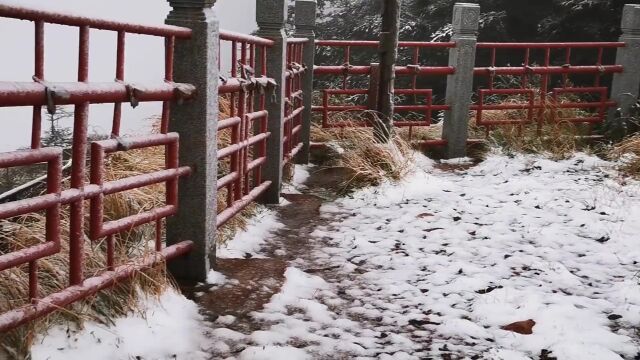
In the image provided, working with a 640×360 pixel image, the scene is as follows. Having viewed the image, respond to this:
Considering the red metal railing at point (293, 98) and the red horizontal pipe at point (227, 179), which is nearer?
the red horizontal pipe at point (227, 179)

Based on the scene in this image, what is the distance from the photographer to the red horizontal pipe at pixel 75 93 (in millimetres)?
2189

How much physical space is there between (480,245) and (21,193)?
3.49m

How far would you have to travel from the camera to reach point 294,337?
295 centimetres

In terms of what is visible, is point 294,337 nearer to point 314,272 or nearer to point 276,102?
point 314,272

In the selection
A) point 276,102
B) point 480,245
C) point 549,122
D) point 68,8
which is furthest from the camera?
point 549,122

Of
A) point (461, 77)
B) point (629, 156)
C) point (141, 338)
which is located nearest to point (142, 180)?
point (141, 338)

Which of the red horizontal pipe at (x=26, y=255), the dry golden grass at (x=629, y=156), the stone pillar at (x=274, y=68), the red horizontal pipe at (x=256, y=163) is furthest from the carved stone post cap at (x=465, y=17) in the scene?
the red horizontal pipe at (x=26, y=255)

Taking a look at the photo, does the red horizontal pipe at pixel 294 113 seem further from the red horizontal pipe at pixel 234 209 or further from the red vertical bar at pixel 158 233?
the red vertical bar at pixel 158 233

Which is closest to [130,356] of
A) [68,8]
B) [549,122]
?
[68,8]

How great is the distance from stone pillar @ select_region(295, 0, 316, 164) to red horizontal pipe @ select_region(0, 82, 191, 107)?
468 cm

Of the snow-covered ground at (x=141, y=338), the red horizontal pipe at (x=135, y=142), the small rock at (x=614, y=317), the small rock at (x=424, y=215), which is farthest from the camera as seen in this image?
the small rock at (x=424, y=215)

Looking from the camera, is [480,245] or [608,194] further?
[608,194]

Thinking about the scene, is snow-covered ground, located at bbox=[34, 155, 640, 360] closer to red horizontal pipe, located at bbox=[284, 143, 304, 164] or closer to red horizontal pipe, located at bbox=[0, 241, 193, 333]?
red horizontal pipe, located at bbox=[0, 241, 193, 333]

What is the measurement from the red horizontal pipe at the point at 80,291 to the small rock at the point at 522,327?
176 cm
